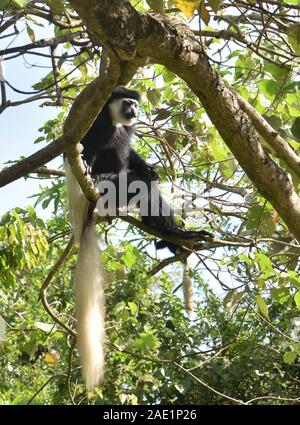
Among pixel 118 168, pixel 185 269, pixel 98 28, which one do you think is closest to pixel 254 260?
pixel 185 269

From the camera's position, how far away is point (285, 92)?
6.23ft

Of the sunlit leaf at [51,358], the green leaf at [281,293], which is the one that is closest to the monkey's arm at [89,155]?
the sunlit leaf at [51,358]

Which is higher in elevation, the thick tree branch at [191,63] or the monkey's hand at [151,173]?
the monkey's hand at [151,173]

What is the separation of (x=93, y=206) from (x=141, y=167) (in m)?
1.11

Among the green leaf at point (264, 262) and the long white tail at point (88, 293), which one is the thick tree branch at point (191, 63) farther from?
the long white tail at point (88, 293)

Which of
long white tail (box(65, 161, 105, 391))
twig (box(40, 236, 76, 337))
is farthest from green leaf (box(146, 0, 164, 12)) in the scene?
long white tail (box(65, 161, 105, 391))

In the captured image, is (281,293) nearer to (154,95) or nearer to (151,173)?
(154,95)

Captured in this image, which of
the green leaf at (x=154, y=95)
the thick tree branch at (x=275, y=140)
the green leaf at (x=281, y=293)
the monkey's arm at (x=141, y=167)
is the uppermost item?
the monkey's arm at (x=141, y=167)

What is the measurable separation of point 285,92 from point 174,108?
153cm

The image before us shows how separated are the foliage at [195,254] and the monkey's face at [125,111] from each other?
0.10 metres

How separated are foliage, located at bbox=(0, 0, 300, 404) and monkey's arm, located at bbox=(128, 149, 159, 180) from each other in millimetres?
68

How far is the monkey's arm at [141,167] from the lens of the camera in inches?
144

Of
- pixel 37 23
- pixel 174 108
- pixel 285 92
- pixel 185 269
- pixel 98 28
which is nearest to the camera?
pixel 98 28

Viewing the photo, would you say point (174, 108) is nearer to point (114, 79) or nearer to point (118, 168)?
point (118, 168)
